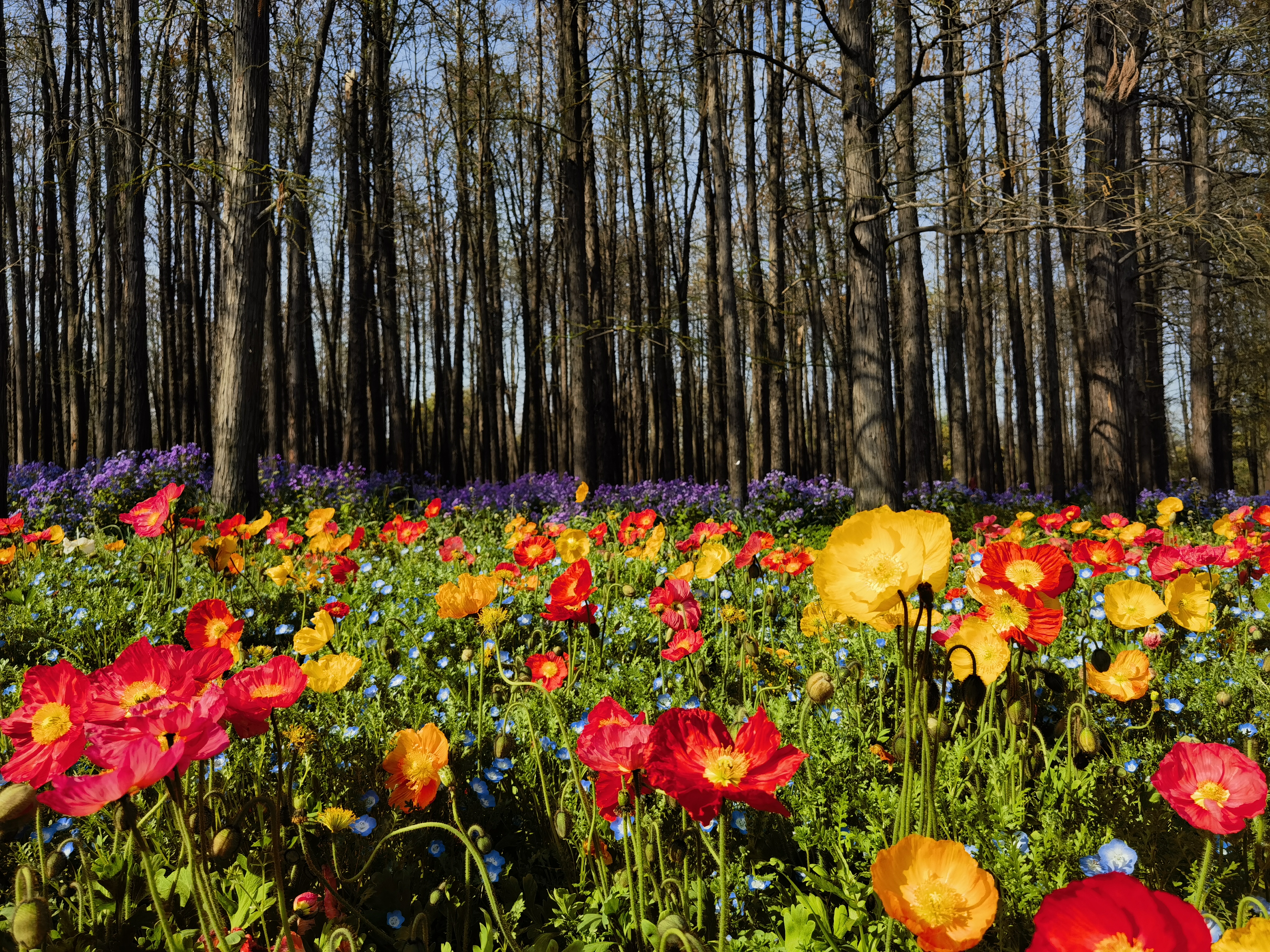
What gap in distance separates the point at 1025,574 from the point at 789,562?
1523mm

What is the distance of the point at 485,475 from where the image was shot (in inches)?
613

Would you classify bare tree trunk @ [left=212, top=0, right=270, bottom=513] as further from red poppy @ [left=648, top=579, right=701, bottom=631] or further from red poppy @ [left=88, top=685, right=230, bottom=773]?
red poppy @ [left=88, top=685, right=230, bottom=773]

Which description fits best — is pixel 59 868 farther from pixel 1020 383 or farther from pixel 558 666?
pixel 1020 383

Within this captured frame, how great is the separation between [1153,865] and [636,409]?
21.1m

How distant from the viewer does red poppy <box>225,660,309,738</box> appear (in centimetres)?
109

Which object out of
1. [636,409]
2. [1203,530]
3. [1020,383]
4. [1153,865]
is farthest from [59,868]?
[636,409]

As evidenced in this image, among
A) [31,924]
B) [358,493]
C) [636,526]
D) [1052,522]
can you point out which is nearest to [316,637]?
[31,924]

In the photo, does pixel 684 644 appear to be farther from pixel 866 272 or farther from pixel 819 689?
pixel 866 272

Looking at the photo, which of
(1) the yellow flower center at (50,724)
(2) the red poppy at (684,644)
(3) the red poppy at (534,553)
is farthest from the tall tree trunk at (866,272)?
(1) the yellow flower center at (50,724)

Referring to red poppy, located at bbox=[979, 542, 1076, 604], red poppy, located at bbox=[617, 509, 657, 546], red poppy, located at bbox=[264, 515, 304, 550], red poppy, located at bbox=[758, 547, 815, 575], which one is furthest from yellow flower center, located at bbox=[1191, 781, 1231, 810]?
red poppy, located at bbox=[264, 515, 304, 550]

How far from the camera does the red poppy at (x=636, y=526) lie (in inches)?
134

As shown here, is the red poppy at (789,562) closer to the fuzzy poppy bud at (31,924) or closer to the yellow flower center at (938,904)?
the yellow flower center at (938,904)

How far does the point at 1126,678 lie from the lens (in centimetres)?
163

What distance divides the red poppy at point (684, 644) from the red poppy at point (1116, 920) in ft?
3.95
